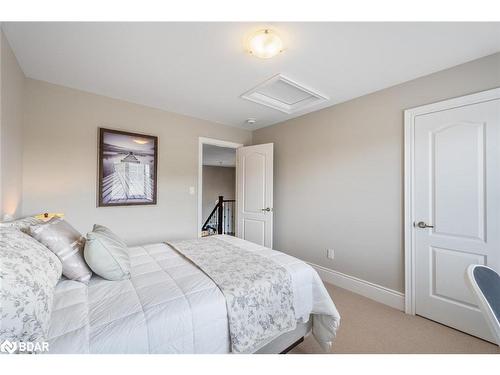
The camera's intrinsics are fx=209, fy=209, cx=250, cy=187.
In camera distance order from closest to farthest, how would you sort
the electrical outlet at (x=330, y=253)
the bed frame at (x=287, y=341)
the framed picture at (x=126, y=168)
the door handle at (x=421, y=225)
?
the bed frame at (x=287, y=341) < the door handle at (x=421, y=225) < the framed picture at (x=126, y=168) < the electrical outlet at (x=330, y=253)

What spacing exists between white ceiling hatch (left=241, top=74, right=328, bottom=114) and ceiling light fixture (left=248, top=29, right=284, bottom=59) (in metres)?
0.49

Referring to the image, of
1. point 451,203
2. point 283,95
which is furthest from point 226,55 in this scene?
point 451,203

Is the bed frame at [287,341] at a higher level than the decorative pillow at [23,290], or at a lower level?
lower

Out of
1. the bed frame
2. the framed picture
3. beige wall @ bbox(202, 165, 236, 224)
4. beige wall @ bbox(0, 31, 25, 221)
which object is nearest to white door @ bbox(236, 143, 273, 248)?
the framed picture

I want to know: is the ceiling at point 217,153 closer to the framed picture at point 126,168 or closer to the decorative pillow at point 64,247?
the framed picture at point 126,168

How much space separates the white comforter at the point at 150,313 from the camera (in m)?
0.85

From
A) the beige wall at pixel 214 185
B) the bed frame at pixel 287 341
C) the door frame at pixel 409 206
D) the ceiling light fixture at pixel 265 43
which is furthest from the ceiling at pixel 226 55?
the beige wall at pixel 214 185

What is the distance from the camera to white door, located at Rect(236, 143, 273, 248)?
132 inches

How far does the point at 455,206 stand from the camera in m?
1.86
